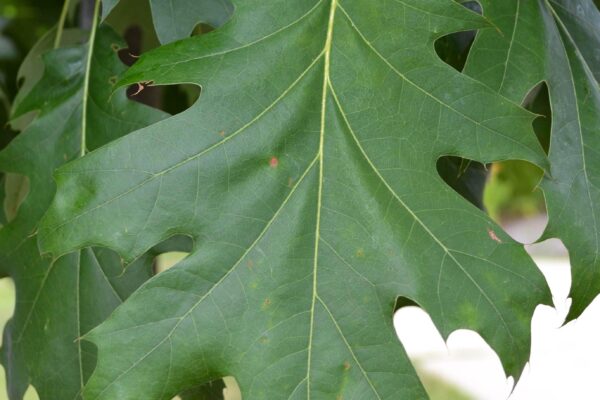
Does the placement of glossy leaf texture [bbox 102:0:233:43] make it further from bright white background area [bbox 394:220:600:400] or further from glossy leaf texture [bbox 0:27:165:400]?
bright white background area [bbox 394:220:600:400]

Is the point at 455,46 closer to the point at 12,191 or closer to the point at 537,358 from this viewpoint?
the point at 12,191

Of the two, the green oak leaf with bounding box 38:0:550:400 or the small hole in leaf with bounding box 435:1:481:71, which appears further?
the small hole in leaf with bounding box 435:1:481:71

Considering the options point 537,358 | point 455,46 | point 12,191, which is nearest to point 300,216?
point 455,46

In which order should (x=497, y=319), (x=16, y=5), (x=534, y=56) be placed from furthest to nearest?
(x=16, y=5), (x=534, y=56), (x=497, y=319)

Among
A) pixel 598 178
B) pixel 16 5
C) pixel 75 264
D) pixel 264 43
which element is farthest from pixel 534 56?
pixel 16 5

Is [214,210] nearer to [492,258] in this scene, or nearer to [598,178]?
[492,258]

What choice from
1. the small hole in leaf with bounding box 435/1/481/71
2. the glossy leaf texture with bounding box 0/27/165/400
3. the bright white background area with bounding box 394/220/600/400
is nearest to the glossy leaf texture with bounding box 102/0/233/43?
the glossy leaf texture with bounding box 0/27/165/400
